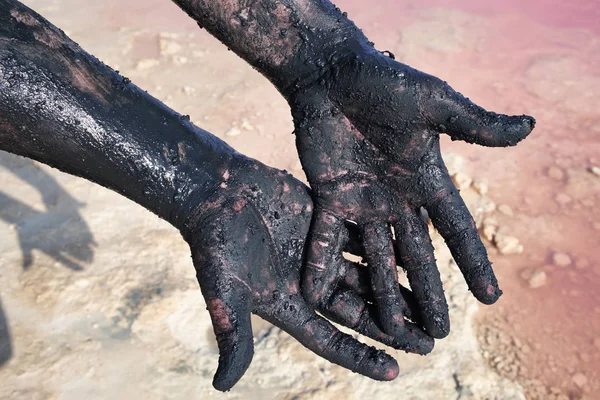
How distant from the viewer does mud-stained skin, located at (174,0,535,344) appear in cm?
196

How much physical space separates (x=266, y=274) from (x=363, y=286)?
1.40 feet

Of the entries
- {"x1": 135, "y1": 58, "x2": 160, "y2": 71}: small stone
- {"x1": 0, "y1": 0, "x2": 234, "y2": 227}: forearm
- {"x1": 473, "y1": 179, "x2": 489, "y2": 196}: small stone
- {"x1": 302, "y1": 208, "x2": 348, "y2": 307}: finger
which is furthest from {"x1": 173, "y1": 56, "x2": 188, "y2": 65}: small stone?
{"x1": 302, "y1": 208, "x2": 348, "y2": 307}: finger

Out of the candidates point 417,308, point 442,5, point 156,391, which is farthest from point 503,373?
point 442,5

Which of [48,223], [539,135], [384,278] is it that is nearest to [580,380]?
[384,278]

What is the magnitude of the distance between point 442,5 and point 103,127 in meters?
6.79

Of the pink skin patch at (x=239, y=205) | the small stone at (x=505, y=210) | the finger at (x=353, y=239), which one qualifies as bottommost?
the pink skin patch at (x=239, y=205)

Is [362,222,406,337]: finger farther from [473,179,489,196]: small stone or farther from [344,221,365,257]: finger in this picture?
[473,179,489,196]: small stone

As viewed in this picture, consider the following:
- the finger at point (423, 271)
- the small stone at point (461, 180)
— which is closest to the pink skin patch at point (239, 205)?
the finger at point (423, 271)

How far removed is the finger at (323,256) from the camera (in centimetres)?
201

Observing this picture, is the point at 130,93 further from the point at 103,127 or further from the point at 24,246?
the point at 24,246

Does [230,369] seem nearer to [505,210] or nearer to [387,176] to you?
[387,176]

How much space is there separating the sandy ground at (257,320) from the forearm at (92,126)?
1408 mm

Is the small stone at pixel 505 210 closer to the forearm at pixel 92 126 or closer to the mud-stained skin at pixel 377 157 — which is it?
the mud-stained skin at pixel 377 157

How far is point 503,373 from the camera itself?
3137mm
